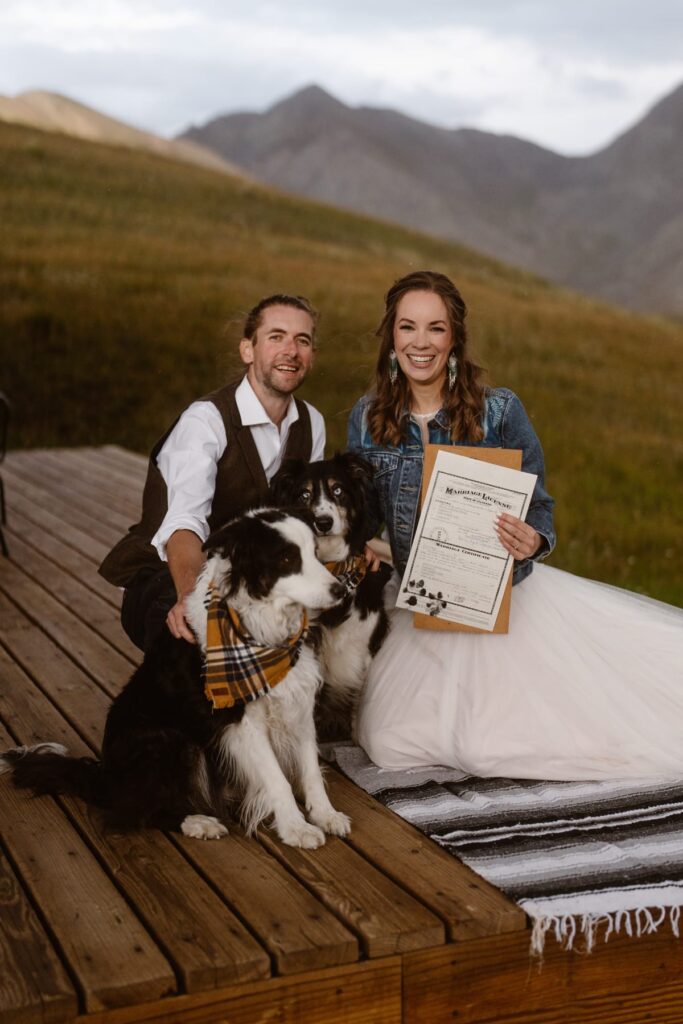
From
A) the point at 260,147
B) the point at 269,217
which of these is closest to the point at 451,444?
the point at 269,217

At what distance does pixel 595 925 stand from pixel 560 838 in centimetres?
38

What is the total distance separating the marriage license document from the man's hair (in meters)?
0.76

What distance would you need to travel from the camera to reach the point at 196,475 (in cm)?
324

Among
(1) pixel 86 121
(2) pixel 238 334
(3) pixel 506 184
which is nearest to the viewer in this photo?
(2) pixel 238 334

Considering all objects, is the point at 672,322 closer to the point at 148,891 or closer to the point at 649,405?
the point at 649,405

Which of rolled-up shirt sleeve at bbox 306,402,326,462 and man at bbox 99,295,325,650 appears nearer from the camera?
man at bbox 99,295,325,650

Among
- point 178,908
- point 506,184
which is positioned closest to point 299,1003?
point 178,908

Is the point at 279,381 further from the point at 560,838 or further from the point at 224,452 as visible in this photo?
the point at 560,838

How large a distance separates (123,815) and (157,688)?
0.34 meters

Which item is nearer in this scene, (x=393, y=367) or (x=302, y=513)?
(x=302, y=513)

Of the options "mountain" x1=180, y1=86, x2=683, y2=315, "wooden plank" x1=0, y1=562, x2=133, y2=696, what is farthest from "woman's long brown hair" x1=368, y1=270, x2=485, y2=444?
"mountain" x1=180, y1=86, x2=683, y2=315

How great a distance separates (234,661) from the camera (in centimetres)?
263

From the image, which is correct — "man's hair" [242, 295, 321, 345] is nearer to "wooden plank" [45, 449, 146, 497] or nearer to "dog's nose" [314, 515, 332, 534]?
"dog's nose" [314, 515, 332, 534]

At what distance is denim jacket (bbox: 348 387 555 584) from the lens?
329 cm
